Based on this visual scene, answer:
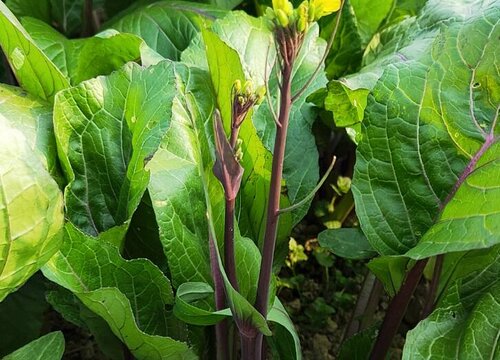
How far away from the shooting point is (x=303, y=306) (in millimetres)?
1101

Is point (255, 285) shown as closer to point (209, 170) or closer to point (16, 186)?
point (209, 170)

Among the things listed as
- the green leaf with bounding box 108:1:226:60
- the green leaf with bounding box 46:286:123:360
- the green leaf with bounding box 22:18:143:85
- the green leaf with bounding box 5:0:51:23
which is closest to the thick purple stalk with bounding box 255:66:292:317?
the green leaf with bounding box 46:286:123:360

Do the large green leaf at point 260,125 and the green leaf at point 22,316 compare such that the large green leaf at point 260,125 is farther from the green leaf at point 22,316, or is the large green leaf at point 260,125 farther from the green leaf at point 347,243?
the green leaf at point 22,316

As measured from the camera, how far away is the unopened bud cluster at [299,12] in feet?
1.59

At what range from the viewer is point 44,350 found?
2.15 ft

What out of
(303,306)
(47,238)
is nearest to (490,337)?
(47,238)

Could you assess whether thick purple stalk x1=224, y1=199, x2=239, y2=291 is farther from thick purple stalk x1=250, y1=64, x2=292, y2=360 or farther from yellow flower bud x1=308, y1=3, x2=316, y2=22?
yellow flower bud x1=308, y1=3, x2=316, y2=22

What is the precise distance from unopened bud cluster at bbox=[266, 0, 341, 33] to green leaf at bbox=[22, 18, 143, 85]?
0.37m

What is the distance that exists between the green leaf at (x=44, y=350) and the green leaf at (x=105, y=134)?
0.14 meters

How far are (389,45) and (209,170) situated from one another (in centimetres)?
36

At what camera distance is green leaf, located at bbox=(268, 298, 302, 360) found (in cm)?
68

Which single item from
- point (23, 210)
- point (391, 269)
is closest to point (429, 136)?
point (391, 269)

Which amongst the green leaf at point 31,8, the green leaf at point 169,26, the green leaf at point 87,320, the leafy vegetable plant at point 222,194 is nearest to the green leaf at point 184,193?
the leafy vegetable plant at point 222,194

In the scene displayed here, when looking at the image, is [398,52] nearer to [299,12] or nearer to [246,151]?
[246,151]
